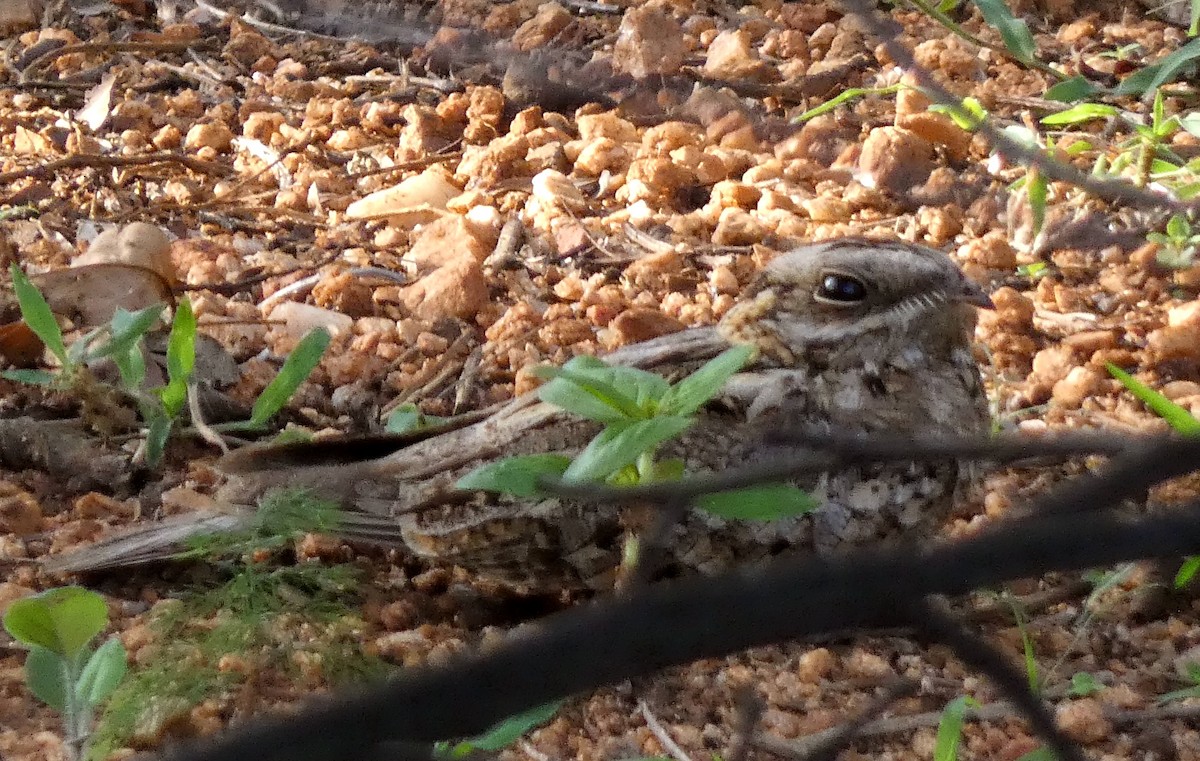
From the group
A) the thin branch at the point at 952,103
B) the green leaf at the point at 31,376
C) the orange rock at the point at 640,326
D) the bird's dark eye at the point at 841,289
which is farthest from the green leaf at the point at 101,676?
the orange rock at the point at 640,326

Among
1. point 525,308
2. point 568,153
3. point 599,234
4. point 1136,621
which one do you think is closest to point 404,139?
point 568,153

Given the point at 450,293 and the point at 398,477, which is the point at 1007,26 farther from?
the point at 398,477

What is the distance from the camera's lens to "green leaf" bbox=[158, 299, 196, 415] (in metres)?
1.95

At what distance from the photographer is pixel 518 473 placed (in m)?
1.33

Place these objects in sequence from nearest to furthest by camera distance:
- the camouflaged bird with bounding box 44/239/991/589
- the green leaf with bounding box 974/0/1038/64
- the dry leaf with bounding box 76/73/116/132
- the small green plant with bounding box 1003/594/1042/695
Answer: the small green plant with bounding box 1003/594/1042/695 < the camouflaged bird with bounding box 44/239/991/589 < the green leaf with bounding box 974/0/1038/64 < the dry leaf with bounding box 76/73/116/132

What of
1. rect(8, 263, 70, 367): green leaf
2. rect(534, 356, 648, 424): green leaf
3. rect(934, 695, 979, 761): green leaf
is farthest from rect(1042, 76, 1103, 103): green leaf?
rect(8, 263, 70, 367): green leaf

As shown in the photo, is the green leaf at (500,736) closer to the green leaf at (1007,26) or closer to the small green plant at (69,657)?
the small green plant at (69,657)

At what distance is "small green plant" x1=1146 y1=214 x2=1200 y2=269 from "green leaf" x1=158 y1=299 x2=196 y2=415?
6.06 ft

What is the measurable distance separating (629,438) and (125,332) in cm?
99

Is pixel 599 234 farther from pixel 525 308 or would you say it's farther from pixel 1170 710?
pixel 1170 710

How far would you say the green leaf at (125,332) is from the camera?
1.88m

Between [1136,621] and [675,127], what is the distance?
6.01 ft

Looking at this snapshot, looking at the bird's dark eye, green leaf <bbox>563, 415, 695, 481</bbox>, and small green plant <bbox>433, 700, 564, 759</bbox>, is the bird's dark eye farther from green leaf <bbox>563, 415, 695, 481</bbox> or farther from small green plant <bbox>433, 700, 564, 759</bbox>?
small green plant <bbox>433, 700, 564, 759</bbox>

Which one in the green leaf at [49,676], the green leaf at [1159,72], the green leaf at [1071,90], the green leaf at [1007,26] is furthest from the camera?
the green leaf at [1071,90]
